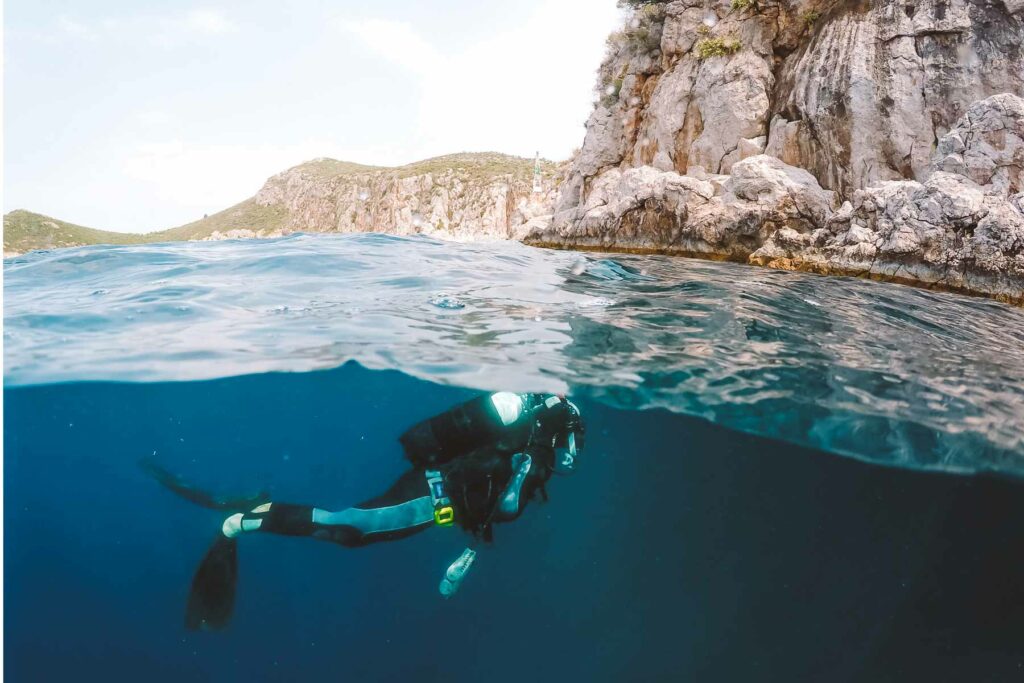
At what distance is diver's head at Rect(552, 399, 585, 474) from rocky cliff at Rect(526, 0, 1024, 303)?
9.10 metres

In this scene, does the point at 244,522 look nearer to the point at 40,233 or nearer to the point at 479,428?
the point at 479,428

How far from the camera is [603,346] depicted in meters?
6.23

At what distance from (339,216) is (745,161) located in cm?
8371

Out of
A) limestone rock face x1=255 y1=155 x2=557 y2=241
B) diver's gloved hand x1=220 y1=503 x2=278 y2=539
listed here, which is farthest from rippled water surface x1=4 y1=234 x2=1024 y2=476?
limestone rock face x1=255 y1=155 x2=557 y2=241

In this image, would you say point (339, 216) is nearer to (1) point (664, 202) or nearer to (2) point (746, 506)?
(1) point (664, 202)

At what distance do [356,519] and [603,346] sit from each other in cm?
369

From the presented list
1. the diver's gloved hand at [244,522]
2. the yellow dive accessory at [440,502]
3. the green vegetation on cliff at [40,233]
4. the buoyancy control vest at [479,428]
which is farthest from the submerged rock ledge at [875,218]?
the green vegetation on cliff at [40,233]

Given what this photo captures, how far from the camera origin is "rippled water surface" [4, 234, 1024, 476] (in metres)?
5.51

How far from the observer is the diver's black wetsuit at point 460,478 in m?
5.04

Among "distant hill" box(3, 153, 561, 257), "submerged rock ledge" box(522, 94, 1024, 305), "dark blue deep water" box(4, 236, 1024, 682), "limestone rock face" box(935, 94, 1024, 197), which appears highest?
"distant hill" box(3, 153, 561, 257)

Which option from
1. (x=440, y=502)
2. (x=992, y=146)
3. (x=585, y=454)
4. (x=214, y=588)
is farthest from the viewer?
(x=585, y=454)

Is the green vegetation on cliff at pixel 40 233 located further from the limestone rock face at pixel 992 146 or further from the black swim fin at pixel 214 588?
the limestone rock face at pixel 992 146

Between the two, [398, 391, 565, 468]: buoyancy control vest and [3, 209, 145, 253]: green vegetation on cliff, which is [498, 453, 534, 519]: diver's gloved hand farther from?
[3, 209, 145, 253]: green vegetation on cliff

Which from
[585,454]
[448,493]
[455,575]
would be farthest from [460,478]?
[585,454]
